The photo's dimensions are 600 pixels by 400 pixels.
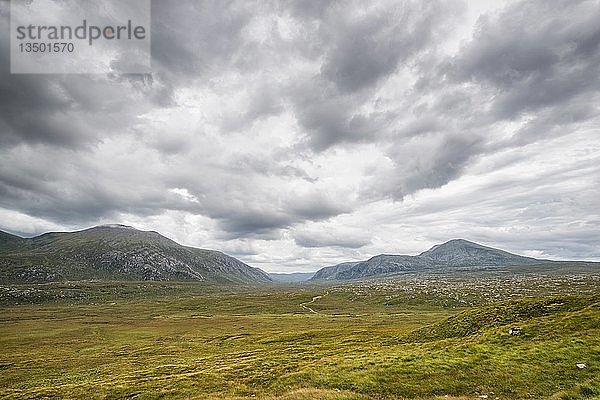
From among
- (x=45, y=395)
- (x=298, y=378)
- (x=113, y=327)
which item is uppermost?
(x=298, y=378)

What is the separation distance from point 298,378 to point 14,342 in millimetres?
116118

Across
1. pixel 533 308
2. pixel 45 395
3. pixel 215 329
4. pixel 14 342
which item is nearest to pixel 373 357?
pixel 533 308

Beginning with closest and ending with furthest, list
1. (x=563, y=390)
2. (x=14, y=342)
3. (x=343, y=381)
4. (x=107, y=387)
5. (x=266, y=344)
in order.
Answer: (x=563, y=390) < (x=343, y=381) < (x=107, y=387) < (x=266, y=344) < (x=14, y=342)

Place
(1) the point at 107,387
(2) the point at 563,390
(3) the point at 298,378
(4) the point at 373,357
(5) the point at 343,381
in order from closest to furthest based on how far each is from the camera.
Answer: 1. (2) the point at 563,390
2. (5) the point at 343,381
3. (3) the point at 298,378
4. (4) the point at 373,357
5. (1) the point at 107,387

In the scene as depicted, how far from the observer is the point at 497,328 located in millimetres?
42938

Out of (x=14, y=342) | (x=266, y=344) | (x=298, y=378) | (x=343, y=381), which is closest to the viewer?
(x=343, y=381)

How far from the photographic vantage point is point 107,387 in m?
42.3

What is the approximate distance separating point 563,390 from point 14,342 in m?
138

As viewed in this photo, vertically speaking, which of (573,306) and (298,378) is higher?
(573,306)

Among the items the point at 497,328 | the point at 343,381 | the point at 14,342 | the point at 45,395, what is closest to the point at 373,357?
the point at 343,381

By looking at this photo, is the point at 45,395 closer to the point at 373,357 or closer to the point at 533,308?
the point at 373,357

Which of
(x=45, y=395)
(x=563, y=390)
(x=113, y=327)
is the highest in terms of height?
(x=563, y=390)

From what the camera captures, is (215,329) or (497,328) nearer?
(497,328)

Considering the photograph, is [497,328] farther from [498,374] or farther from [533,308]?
[498,374]
